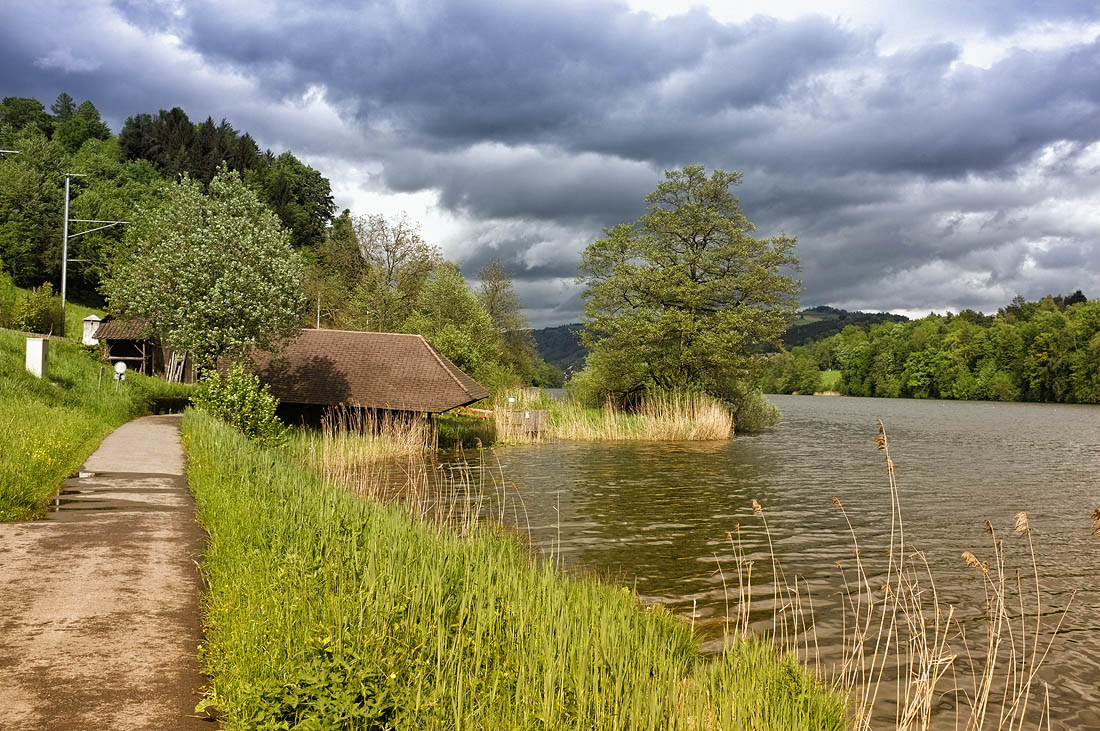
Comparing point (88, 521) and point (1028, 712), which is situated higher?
point (88, 521)

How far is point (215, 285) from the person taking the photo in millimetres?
23391

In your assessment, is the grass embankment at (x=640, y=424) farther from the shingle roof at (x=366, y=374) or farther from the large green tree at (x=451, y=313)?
the large green tree at (x=451, y=313)

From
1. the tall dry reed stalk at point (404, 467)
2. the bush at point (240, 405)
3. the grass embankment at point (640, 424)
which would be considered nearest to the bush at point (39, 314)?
the tall dry reed stalk at point (404, 467)

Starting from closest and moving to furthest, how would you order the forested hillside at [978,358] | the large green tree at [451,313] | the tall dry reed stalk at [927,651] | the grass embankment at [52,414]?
1. the tall dry reed stalk at [927,651]
2. the grass embankment at [52,414]
3. the large green tree at [451,313]
4. the forested hillside at [978,358]

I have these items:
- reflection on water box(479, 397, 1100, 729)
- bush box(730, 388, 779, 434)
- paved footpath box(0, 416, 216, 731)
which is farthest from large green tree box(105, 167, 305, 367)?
bush box(730, 388, 779, 434)

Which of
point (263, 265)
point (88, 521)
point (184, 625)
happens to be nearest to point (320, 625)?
point (184, 625)

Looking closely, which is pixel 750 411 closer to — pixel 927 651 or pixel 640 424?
pixel 640 424

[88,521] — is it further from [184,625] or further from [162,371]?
[162,371]

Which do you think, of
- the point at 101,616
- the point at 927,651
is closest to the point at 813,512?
the point at 927,651

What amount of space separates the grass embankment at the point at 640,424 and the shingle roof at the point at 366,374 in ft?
7.84

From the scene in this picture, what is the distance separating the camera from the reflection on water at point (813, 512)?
9.78m

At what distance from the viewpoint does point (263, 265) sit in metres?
24.9

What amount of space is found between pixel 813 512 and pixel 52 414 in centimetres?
1623

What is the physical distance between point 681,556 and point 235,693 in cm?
888
